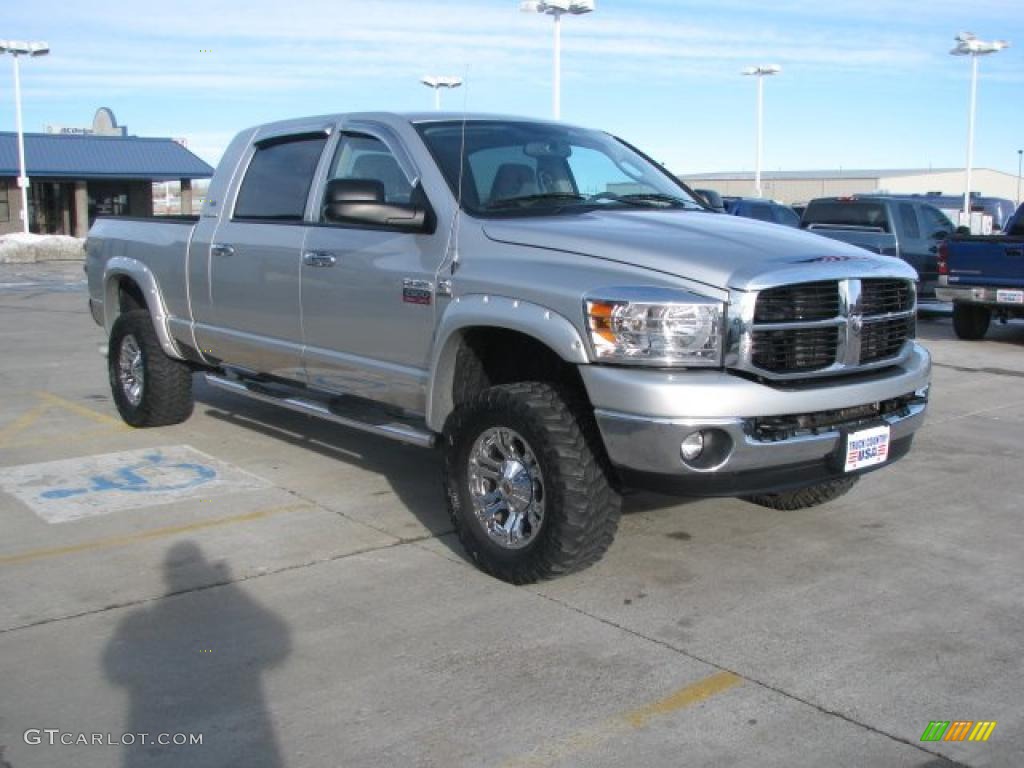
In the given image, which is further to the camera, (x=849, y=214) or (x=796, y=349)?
(x=849, y=214)

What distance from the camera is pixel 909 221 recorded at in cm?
1828

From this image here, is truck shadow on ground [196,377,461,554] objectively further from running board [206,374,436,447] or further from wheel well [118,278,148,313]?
wheel well [118,278,148,313]

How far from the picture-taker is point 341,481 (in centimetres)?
679

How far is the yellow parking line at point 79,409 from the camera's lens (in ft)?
28.2

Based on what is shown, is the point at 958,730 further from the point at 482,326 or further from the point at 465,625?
the point at 482,326

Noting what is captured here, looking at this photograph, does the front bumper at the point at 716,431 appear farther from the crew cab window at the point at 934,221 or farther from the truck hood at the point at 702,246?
the crew cab window at the point at 934,221

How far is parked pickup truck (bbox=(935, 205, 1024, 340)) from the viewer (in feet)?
44.2

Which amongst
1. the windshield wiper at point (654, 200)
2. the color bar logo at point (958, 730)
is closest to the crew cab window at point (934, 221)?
the windshield wiper at point (654, 200)

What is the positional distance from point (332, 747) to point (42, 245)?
1391 inches

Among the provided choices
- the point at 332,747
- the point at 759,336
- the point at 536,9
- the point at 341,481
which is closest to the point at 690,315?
the point at 759,336

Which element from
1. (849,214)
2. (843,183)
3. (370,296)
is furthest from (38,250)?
(843,183)

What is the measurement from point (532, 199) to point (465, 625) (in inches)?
87.7

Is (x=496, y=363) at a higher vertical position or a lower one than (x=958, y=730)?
higher

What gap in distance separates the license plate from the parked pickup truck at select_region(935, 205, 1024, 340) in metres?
9.53
